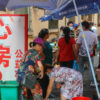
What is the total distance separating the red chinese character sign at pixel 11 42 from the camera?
18.3 ft

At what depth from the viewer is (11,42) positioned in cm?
562

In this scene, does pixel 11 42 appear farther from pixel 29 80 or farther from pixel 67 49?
pixel 67 49

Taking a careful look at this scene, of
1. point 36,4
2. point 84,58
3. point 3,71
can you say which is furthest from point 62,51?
point 3,71

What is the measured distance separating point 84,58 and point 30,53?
281cm

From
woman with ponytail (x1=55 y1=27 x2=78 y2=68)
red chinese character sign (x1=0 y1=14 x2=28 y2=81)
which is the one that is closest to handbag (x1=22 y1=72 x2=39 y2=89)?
red chinese character sign (x1=0 y1=14 x2=28 y2=81)

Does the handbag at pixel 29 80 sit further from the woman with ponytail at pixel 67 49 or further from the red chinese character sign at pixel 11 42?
the woman with ponytail at pixel 67 49

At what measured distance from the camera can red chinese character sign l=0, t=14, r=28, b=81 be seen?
5.57 meters

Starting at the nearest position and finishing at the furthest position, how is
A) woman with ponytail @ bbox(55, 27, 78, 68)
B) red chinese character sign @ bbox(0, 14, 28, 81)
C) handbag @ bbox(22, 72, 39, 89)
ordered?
1. handbag @ bbox(22, 72, 39, 89)
2. red chinese character sign @ bbox(0, 14, 28, 81)
3. woman with ponytail @ bbox(55, 27, 78, 68)

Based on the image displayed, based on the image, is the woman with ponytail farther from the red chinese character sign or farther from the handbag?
the handbag

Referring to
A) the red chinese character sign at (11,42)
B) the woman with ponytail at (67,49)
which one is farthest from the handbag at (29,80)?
the woman with ponytail at (67,49)

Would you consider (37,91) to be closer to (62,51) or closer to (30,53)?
(30,53)

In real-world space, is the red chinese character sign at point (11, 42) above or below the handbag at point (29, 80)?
above

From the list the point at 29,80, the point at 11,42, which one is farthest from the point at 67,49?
the point at 29,80

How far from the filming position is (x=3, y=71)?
18.6ft
